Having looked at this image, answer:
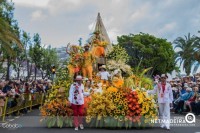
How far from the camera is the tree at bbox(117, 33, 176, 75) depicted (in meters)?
72.1

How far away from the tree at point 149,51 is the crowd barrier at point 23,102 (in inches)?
1648

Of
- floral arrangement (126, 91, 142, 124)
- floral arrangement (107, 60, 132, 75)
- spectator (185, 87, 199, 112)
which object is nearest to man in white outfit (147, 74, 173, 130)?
floral arrangement (126, 91, 142, 124)

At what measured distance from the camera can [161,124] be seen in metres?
14.9

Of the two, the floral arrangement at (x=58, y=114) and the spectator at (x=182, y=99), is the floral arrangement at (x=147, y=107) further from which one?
the spectator at (x=182, y=99)

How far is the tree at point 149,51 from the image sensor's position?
7212cm

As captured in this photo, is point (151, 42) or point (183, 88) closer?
point (183, 88)

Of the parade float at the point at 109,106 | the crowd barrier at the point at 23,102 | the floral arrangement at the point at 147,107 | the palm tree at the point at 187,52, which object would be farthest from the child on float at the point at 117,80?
the palm tree at the point at 187,52

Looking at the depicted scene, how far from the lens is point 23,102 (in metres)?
22.7

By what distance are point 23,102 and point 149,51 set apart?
2031 inches

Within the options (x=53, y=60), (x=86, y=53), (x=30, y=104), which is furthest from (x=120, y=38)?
(x=86, y=53)

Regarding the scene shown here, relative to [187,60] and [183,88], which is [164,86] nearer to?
[183,88]

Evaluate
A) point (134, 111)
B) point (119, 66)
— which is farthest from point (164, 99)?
point (119, 66)

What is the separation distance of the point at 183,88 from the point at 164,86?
9.21m

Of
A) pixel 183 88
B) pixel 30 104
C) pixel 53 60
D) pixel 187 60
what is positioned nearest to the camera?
Answer: pixel 183 88
